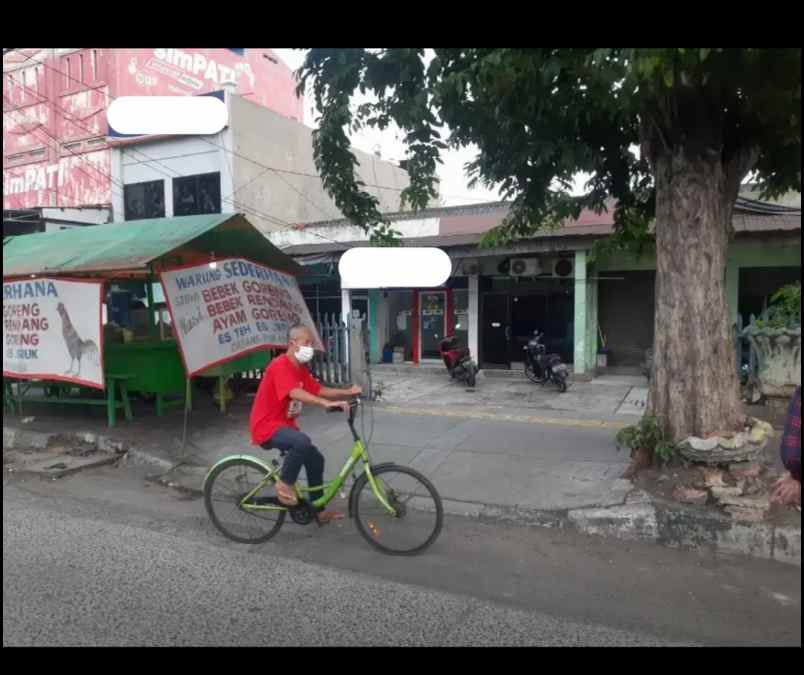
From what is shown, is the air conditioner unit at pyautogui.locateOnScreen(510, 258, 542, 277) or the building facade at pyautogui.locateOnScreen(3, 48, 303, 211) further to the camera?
the building facade at pyautogui.locateOnScreen(3, 48, 303, 211)

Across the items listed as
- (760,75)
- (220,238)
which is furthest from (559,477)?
(220,238)

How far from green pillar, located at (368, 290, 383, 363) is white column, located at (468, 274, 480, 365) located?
263 centimetres

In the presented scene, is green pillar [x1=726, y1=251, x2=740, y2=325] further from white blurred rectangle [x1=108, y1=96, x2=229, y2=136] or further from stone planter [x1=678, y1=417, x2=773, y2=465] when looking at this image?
white blurred rectangle [x1=108, y1=96, x2=229, y2=136]

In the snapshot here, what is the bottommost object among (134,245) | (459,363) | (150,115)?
(459,363)

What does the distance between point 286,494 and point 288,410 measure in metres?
0.63

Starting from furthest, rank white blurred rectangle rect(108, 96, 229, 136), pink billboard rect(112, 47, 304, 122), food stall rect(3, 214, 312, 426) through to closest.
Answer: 1. pink billboard rect(112, 47, 304, 122)
2. white blurred rectangle rect(108, 96, 229, 136)
3. food stall rect(3, 214, 312, 426)

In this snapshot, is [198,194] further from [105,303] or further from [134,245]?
[134,245]

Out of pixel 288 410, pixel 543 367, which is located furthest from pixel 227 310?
pixel 543 367

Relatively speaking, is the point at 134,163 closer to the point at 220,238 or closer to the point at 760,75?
the point at 220,238

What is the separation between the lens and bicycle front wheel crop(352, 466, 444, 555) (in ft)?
14.6

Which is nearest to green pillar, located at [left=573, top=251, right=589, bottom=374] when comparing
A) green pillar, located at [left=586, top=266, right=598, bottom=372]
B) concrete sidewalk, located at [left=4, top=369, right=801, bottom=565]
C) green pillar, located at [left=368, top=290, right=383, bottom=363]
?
green pillar, located at [left=586, top=266, right=598, bottom=372]

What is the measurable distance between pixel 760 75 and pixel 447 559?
12.7 ft

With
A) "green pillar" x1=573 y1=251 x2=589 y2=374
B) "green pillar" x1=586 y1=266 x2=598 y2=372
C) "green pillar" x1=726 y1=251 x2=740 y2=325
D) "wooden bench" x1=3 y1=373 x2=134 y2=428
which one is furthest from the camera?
"green pillar" x1=586 y1=266 x2=598 y2=372

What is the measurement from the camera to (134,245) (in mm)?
7641
